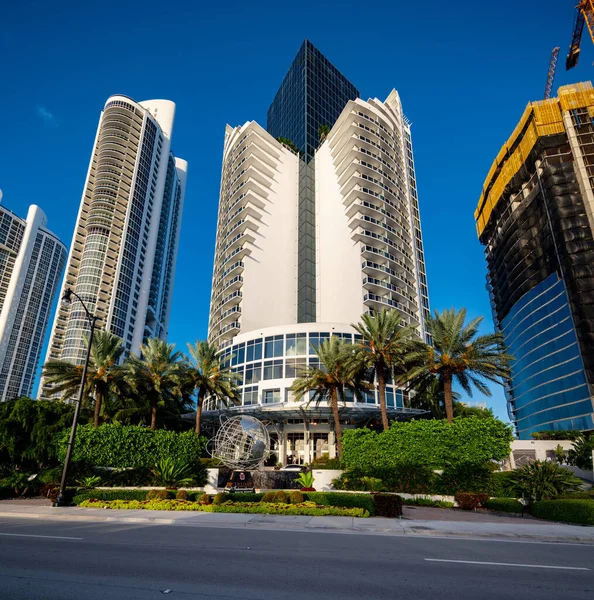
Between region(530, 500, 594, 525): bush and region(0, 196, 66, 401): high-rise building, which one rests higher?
region(0, 196, 66, 401): high-rise building

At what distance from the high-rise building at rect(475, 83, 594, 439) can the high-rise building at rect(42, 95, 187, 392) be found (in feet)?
282

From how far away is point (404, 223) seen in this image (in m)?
79.2

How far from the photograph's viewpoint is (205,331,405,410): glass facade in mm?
53906

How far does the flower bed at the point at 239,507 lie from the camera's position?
1848 cm

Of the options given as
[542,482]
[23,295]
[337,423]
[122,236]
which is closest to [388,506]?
[542,482]

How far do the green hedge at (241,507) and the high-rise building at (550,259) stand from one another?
54217mm

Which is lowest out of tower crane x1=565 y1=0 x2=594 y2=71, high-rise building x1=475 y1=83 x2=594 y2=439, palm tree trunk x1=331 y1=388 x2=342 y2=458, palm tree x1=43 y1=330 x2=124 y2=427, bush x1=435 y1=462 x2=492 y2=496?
bush x1=435 y1=462 x2=492 y2=496

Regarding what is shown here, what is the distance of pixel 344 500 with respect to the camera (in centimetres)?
1994

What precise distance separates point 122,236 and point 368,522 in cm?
10501

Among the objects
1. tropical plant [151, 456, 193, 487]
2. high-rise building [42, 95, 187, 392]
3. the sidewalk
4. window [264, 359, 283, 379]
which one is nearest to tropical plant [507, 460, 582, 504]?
the sidewalk

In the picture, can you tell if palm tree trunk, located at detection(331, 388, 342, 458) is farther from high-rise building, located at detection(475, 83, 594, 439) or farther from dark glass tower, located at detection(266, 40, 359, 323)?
high-rise building, located at detection(475, 83, 594, 439)

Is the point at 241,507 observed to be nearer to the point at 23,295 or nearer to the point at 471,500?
the point at 471,500

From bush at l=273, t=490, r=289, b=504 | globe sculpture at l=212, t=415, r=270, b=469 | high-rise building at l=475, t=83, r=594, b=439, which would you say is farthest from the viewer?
high-rise building at l=475, t=83, r=594, b=439

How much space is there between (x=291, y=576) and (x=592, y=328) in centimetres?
6602
